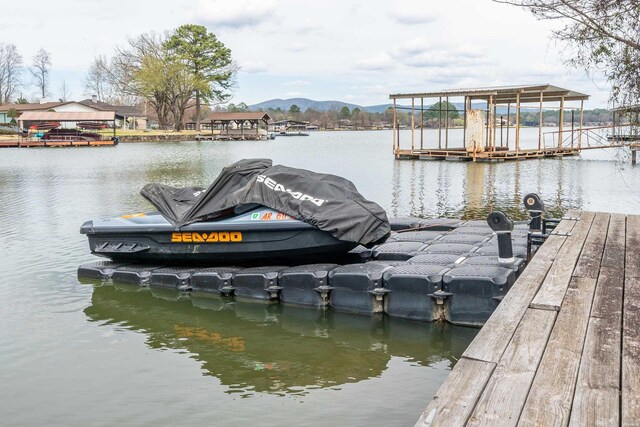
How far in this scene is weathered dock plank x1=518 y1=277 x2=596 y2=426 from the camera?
10.2 feet

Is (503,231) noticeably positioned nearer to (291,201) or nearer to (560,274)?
(560,274)

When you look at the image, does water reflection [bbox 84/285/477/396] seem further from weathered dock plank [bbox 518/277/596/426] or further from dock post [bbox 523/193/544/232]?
dock post [bbox 523/193/544/232]

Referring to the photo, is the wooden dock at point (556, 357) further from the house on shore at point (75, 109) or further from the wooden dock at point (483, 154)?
the house on shore at point (75, 109)

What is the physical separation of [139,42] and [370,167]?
2267 inches

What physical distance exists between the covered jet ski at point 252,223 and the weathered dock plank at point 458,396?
4.01m

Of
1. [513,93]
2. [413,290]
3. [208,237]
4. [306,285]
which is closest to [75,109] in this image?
[513,93]

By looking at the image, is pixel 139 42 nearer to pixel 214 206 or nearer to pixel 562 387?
pixel 214 206

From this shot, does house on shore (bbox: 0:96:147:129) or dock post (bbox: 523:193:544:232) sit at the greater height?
house on shore (bbox: 0:96:147:129)

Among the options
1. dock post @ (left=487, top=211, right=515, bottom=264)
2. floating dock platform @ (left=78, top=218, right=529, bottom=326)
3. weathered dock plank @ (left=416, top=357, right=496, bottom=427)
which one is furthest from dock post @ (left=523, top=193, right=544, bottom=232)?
weathered dock plank @ (left=416, top=357, right=496, bottom=427)

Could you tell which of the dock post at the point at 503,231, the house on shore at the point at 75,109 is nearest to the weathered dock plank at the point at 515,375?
the dock post at the point at 503,231

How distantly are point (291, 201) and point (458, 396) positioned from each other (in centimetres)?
485

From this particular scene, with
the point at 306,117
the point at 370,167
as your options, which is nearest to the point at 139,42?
the point at 370,167

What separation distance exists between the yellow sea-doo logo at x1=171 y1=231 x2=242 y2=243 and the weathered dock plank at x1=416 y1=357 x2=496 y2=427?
483 cm

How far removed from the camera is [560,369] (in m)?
3.63
